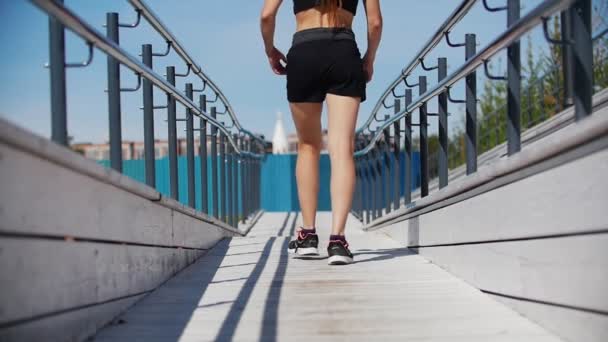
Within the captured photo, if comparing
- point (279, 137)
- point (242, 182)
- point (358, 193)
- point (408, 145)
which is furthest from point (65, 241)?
point (279, 137)

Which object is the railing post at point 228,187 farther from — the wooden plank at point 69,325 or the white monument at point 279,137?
the white monument at point 279,137

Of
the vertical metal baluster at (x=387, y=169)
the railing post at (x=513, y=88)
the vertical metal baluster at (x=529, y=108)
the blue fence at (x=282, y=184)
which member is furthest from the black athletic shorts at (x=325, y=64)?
the blue fence at (x=282, y=184)

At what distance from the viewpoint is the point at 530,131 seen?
10.5m

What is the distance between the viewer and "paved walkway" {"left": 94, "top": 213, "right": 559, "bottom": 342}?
259 cm

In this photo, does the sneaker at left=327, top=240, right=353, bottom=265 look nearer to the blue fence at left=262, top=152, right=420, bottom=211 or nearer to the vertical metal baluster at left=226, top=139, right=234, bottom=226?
the vertical metal baluster at left=226, top=139, right=234, bottom=226

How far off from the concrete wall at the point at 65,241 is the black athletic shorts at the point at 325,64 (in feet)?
3.87

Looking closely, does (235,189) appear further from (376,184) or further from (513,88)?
(513,88)

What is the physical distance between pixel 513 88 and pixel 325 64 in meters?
1.16

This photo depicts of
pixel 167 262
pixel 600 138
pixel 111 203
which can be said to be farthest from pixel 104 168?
pixel 600 138

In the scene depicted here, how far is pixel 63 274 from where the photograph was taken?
7.31 ft

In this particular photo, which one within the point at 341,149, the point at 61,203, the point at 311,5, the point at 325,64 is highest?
the point at 311,5

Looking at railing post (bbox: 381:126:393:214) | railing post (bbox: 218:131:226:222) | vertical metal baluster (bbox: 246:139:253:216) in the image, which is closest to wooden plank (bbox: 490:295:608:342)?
railing post (bbox: 381:126:393:214)

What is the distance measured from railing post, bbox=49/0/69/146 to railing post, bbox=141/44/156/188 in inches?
53.7

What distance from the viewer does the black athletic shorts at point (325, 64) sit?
414 centimetres
